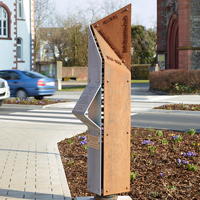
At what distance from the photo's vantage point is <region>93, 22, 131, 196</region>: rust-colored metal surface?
148 inches

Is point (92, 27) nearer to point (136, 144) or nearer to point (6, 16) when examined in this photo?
point (136, 144)

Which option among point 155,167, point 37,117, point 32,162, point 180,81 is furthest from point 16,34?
point 155,167

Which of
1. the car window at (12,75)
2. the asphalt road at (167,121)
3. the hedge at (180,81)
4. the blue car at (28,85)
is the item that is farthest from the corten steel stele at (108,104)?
the hedge at (180,81)

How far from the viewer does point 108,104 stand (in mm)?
3750

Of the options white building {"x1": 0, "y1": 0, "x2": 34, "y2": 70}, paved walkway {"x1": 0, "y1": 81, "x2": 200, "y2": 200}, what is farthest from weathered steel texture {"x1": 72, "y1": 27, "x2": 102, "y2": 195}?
white building {"x1": 0, "y1": 0, "x2": 34, "y2": 70}

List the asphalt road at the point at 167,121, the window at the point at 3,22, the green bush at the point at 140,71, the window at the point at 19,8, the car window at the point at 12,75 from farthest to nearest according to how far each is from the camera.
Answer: the green bush at the point at 140,71 < the window at the point at 19,8 < the window at the point at 3,22 < the car window at the point at 12,75 < the asphalt road at the point at 167,121

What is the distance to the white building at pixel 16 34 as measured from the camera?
33.7 m

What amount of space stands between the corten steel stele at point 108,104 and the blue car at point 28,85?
45.6ft

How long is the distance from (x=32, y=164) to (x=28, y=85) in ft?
39.8

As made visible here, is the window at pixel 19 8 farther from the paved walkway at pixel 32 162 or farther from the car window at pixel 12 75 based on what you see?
the paved walkway at pixel 32 162

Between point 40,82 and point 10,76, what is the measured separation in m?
1.74

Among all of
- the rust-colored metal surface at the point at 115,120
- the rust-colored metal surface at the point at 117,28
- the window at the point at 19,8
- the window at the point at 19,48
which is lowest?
the rust-colored metal surface at the point at 115,120

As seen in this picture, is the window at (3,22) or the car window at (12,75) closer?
the car window at (12,75)

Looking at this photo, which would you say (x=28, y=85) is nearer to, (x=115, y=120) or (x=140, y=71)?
(x=115, y=120)
